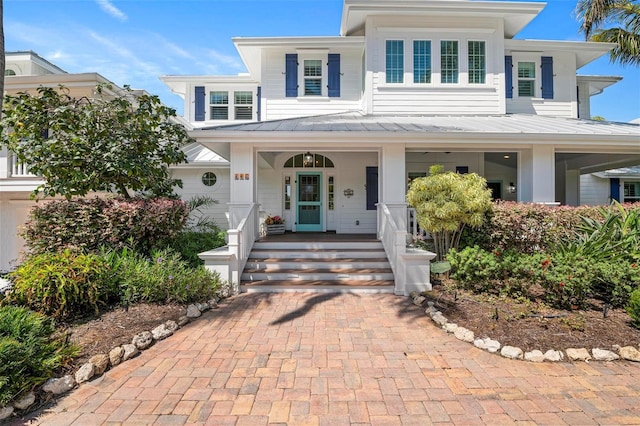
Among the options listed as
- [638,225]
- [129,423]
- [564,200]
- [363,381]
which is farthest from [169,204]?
[564,200]

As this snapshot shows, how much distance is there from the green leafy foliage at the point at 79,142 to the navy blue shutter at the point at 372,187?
6.66 m

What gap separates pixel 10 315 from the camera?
363 centimetres

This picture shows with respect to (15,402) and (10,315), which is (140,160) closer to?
(10,315)

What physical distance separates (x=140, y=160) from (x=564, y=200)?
15.3 m

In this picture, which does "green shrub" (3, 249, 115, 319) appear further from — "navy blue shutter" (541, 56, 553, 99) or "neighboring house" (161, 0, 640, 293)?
"navy blue shutter" (541, 56, 553, 99)

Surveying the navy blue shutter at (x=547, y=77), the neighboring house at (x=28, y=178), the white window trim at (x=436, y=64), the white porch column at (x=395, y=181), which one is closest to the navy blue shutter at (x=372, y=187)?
the white window trim at (x=436, y=64)

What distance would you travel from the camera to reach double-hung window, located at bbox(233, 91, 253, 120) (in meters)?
13.2

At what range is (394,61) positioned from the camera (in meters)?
10.2

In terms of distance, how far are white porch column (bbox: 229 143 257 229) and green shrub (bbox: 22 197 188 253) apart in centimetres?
185

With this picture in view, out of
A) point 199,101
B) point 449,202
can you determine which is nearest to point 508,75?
point 449,202

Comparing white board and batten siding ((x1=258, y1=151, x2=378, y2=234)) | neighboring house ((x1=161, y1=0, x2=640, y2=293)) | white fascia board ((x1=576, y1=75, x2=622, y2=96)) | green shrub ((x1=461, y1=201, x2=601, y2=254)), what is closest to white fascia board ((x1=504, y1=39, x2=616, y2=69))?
neighboring house ((x1=161, y1=0, x2=640, y2=293))

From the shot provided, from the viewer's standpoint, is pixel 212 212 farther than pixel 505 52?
Yes

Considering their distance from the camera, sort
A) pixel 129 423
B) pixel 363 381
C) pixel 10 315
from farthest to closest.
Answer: pixel 10 315
pixel 363 381
pixel 129 423

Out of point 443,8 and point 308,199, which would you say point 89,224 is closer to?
point 308,199
